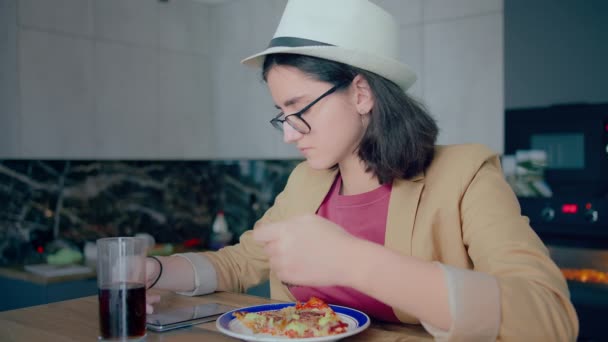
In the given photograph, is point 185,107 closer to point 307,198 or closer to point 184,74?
point 184,74

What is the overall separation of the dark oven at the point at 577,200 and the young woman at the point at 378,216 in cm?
97

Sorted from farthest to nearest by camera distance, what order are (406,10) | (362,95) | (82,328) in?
1. (406,10)
2. (362,95)
3. (82,328)

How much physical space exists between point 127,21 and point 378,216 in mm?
2312

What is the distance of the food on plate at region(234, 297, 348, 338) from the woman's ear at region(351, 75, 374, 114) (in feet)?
1.62

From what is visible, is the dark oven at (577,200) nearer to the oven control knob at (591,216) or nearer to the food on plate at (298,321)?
the oven control knob at (591,216)

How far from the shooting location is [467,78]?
8.32 feet

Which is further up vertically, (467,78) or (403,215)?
(467,78)

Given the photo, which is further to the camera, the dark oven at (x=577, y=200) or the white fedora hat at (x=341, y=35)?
the dark oven at (x=577, y=200)

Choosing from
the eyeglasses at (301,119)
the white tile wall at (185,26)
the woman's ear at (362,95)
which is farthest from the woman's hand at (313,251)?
the white tile wall at (185,26)

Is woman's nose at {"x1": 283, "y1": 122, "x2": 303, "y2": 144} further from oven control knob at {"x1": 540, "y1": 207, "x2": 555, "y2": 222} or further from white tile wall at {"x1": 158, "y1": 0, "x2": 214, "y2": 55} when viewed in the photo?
white tile wall at {"x1": 158, "y1": 0, "x2": 214, "y2": 55}

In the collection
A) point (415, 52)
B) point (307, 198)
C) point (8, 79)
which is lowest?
point (307, 198)

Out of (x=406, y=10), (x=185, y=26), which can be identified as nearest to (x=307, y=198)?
(x=406, y=10)

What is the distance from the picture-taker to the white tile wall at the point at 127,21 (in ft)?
9.82

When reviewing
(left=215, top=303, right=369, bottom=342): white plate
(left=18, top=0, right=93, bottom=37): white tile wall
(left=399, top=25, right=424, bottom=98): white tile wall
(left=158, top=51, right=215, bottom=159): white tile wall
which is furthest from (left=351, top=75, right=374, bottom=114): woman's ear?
(left=158, top=51, right=215, bottom=159): white tile wall
